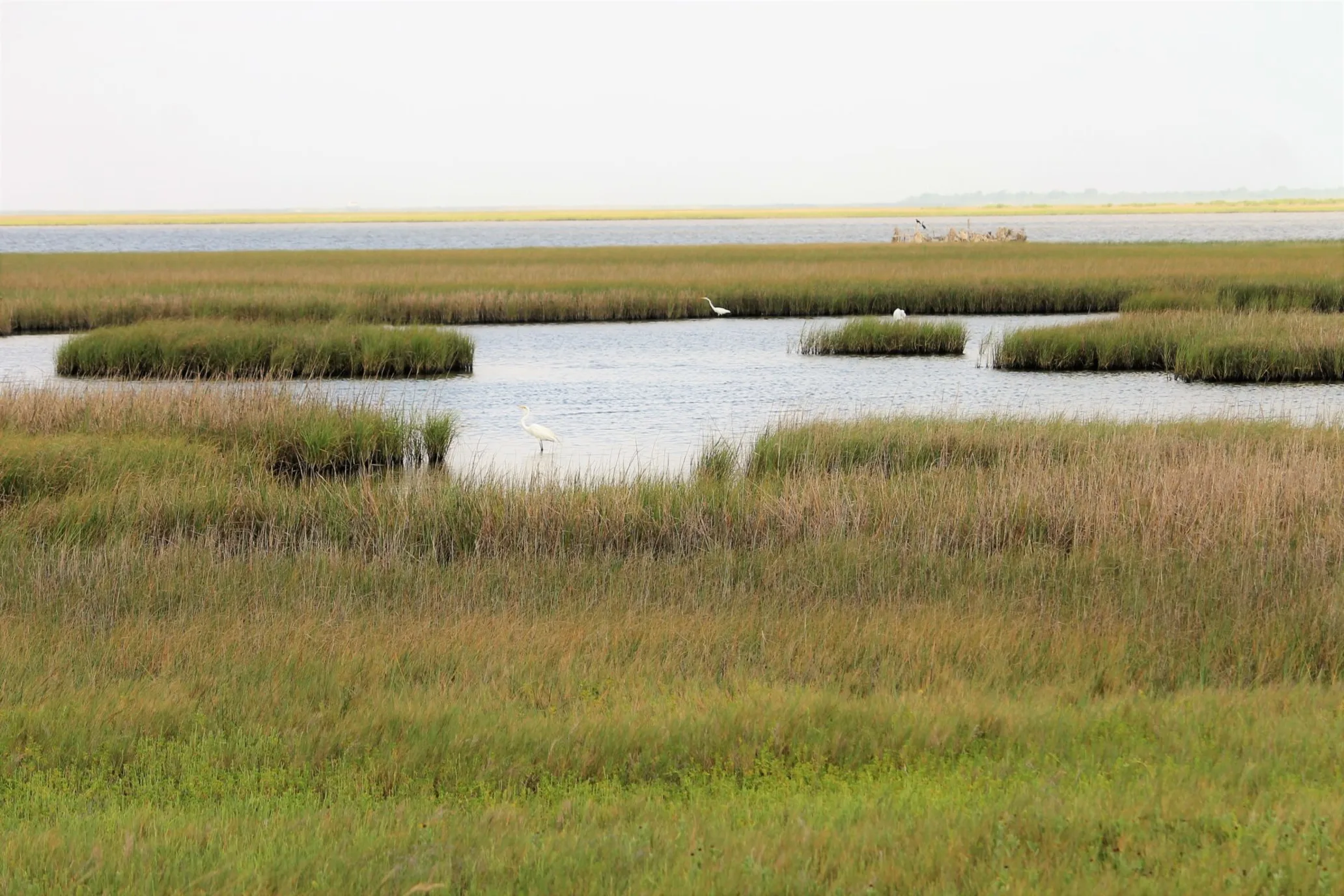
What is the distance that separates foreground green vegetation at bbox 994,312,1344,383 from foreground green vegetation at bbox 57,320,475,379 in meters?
13.2

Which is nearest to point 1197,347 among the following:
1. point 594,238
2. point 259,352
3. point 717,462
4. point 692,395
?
point 692,395

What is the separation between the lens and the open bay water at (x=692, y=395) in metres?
19.7

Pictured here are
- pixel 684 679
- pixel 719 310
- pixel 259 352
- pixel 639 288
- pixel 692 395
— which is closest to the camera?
pixel 684 679

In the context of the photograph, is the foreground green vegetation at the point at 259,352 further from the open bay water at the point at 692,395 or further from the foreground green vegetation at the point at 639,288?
the foreground green vegetation at the point at 639,288

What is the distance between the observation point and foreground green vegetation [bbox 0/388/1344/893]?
504 centimetres

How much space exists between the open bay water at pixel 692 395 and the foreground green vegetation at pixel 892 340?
2.34 feet

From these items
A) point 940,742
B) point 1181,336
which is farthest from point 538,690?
point 1181,336

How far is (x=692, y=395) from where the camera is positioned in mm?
25484

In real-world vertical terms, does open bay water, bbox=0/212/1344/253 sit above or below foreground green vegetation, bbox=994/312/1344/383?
above

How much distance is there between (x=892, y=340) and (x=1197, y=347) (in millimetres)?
7784

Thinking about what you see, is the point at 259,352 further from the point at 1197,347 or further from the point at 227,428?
the point at 1197,347

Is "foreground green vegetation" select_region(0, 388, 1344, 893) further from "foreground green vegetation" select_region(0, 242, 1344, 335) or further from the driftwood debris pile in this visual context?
the driftwood debris pile

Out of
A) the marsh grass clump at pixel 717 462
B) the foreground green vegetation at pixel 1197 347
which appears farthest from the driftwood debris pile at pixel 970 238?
the marsh grass clump at pixel 717 462

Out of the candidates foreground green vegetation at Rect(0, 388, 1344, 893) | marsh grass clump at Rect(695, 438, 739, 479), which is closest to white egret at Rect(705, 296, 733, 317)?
marsh grass clump at Rect(695, 438, 739, 479)
